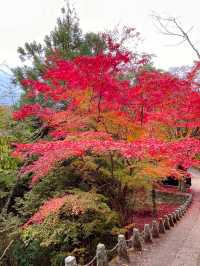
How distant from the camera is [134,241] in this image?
391 inches

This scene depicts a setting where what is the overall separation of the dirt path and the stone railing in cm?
23

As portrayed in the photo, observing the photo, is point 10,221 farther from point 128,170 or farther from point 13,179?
point 128,170

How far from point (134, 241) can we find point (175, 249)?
161 cm

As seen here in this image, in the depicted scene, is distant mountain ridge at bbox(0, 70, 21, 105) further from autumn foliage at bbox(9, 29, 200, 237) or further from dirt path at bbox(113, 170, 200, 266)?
dirt path at bbox(113, 170, 200, 266)

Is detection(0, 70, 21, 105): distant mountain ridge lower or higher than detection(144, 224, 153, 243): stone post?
higher

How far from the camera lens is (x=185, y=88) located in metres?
18.6

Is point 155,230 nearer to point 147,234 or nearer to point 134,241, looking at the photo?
point 147,234

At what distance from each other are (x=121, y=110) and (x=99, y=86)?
2.01 meters

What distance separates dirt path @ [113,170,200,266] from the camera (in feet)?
30.5

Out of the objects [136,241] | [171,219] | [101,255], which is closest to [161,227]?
[171,219]

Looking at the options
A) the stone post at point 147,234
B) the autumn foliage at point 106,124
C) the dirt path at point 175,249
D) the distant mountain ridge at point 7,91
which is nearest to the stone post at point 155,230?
the dirt path at point 175,249

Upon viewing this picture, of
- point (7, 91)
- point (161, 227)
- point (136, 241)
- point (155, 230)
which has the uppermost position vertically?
point (7, 91)

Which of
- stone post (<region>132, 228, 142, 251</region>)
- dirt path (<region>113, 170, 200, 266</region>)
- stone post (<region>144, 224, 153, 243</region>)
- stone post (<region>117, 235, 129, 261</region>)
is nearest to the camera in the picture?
stone post (<region>117, 235, 129, 261</region>)

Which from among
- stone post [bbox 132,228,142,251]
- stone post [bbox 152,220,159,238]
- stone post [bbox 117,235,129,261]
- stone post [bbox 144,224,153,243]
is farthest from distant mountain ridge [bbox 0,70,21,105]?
stone post [bbox 152,220,159,238]
